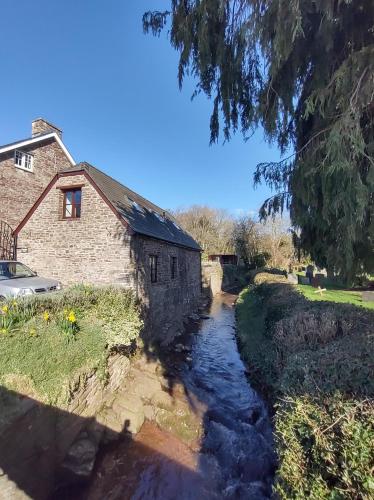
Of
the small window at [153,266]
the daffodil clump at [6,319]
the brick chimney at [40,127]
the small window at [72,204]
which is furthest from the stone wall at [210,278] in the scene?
the daffodil clump at [6,319]

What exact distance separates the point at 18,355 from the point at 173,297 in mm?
10706

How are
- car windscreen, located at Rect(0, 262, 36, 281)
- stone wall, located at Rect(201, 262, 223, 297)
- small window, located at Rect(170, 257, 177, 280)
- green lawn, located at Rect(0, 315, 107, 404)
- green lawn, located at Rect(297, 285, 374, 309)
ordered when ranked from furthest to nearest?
stone wall, located at Rect(201, 262, 223, 297), small window, located at Rect(170, 257, 177, 280), green lawn, located at Rect(297, 285, 374, 309), car windscreen, located at Rect(0, 262, 36, 281), green lawn, located at Rect(0, 315, 107, 404)

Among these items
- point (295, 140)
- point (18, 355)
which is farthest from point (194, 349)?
point (295, 140)

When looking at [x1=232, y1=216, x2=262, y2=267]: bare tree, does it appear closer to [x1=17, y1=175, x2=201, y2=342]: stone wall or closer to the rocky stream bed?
[x1=17, y1=175, x2=201, y2=342]: stone wall

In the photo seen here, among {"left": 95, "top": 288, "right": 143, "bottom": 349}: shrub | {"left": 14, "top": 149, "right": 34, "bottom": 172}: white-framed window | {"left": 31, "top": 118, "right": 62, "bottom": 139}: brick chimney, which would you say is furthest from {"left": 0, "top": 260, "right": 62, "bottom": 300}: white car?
{"left": 31, "top": 118, "right": 62, "bottom": 139}: brick chimney

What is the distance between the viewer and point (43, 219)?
13203 millimetres

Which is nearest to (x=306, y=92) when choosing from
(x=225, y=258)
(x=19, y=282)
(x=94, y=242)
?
(x=94, y=242)

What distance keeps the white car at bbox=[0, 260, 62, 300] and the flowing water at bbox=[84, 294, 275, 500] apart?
18.4ft

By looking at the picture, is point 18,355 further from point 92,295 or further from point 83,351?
point 92,295

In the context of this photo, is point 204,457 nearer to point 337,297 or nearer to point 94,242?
point 94,242

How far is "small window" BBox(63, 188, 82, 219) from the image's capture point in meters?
12.8

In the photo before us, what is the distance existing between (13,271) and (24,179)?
7.87m

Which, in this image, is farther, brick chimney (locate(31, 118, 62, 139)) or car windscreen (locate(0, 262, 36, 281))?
brick chimney (locate(31, 118, 62, 139))

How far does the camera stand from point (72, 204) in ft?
42.4
